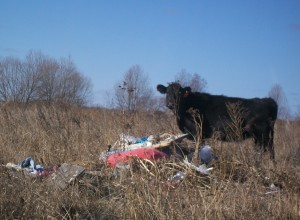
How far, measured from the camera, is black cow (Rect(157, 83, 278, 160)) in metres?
10.1

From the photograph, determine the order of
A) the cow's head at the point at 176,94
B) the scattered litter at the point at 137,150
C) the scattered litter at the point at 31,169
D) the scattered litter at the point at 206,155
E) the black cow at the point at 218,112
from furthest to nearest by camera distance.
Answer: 1. the cow's head at the point at 176,94
2. the black cow at the point at 218,112
3. the scattered litter at the point at 206,155
4. the scattered litter at the point at 137,150
5. the scattered litter at the point at 31,169

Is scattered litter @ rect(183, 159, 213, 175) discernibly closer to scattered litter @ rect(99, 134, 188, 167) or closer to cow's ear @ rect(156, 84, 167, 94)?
scattered litter @ rect(99, 134, 188, 167)

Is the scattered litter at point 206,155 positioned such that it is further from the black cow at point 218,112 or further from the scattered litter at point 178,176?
the black cow at point 218,112

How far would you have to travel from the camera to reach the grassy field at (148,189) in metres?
3.97

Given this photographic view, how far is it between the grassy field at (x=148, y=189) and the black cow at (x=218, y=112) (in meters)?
3.07

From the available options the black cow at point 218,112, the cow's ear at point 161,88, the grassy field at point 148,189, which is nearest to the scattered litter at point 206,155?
the grassy field at point 148,189

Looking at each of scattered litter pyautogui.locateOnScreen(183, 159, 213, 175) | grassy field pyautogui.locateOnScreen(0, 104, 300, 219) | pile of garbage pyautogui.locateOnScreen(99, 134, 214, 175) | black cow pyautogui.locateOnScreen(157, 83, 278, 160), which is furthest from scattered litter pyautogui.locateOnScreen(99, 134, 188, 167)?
black cow pyautogui.locateOnScreen(157, 83, 278, 160)

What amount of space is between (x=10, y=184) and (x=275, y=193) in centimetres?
287

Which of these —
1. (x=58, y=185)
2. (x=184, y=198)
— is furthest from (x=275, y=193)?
(x=58, y=185)

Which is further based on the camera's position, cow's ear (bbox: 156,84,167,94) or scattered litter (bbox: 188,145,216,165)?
→ cow's ear (bbox: 156,84,167,94)

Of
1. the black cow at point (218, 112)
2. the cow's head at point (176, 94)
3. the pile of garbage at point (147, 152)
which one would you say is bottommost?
the pile of garbage at point (147, 152)

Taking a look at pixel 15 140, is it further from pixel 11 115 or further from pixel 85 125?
pixel 11 115

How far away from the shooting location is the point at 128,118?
718 centimetres

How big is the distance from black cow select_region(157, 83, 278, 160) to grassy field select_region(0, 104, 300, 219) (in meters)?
3.07
